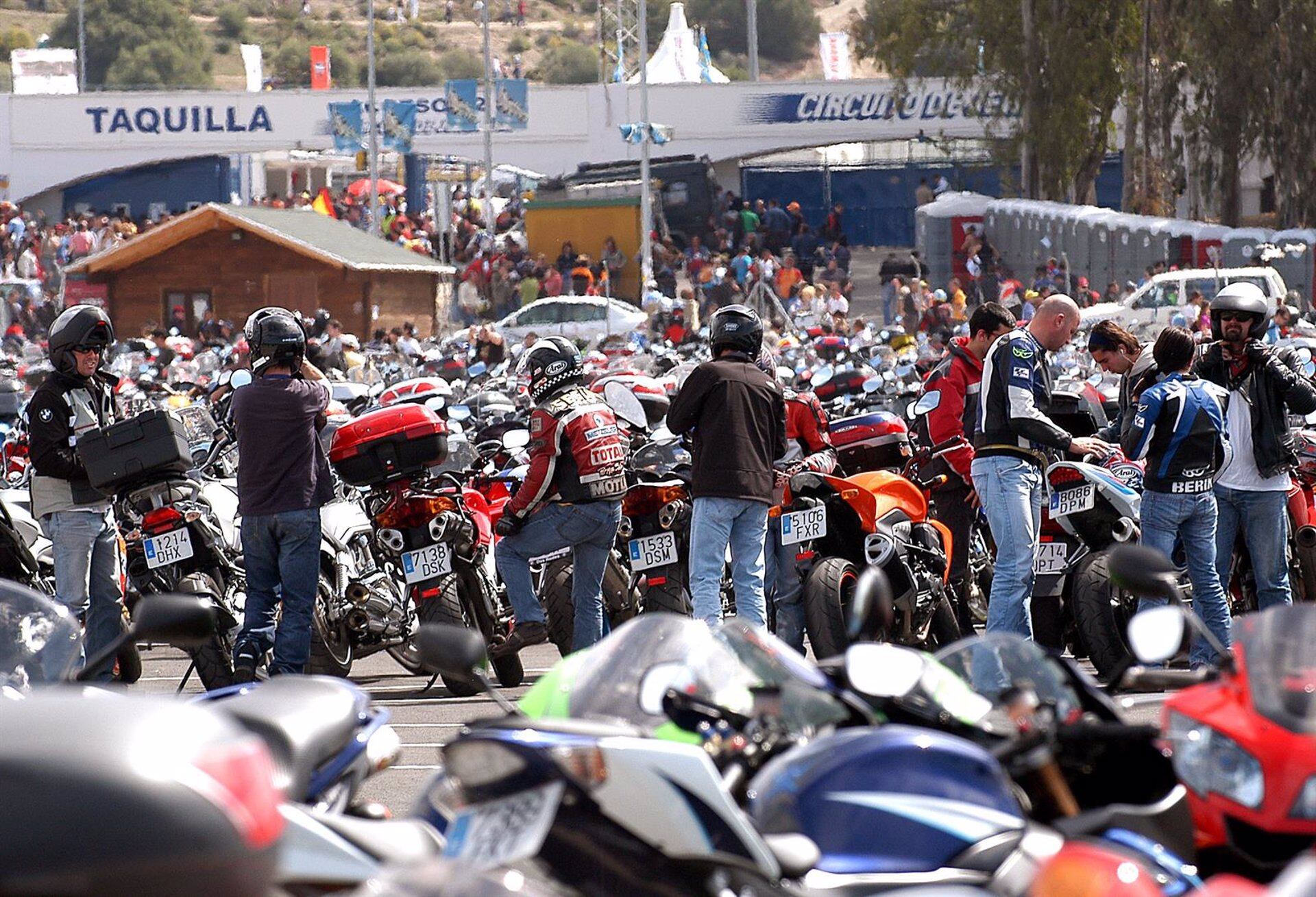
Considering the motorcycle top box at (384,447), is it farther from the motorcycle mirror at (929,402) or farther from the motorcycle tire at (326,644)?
the motorcycle mirror at (929,402)

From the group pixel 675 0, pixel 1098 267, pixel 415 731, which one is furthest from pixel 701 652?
pixel 675 0

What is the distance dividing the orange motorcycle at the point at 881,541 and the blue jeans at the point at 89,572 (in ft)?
9.83

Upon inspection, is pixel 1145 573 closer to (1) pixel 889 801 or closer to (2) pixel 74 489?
(1) pixel 889 801

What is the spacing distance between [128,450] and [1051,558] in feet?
13.3

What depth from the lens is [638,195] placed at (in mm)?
45125

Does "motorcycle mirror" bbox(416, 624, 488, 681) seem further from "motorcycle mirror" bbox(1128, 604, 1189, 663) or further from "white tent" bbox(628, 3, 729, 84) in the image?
"white tent" bbox(628, 3, 729, 84)

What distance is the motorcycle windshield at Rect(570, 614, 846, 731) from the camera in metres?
4.08

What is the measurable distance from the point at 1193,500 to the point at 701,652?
4.94 m

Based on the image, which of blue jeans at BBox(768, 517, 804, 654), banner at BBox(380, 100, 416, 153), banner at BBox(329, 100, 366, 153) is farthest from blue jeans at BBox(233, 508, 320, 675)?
banner at BBox(329, 100, 366, 153)

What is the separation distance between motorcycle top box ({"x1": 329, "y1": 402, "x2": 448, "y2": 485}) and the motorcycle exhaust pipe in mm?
3108

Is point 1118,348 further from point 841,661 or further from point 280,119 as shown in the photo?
point 280,119

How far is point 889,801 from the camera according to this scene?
370cm

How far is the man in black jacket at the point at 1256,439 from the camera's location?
8.95 metres

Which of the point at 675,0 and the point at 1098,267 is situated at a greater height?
the point at 675,0
